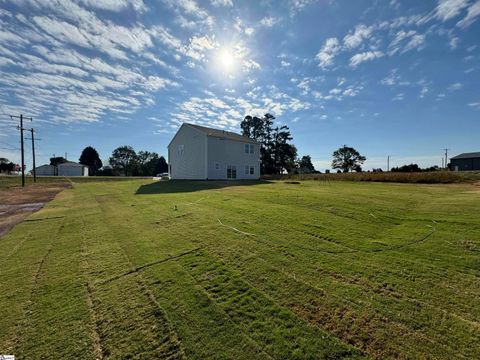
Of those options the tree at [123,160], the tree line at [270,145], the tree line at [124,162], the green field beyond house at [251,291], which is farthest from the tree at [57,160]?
the green field beyond house at [251,291]

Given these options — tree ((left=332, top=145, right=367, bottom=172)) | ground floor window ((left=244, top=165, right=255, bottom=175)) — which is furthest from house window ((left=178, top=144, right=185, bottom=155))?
tree ((left=332, top=145, right=367, bottom=172))

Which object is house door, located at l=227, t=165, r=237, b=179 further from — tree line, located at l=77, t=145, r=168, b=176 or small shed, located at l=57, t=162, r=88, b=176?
small shed, located at l=57, t=162, r=88, b=176

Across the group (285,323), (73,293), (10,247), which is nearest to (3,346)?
(73,293)

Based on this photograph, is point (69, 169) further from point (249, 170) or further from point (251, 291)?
point (251, 291)

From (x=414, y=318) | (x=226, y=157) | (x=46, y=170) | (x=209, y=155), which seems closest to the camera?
(x=414, y=318)

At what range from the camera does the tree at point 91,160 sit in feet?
290

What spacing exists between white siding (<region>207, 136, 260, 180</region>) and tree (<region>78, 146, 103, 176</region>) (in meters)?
81.9

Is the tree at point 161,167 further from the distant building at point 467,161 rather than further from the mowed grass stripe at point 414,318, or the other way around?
the mowed grass stripe at point 414,318

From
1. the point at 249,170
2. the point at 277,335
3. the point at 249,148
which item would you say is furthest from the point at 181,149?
the point at 277,335

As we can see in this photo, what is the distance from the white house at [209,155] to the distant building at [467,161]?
1843 inches

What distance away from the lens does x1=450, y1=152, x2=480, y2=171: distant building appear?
48.7m

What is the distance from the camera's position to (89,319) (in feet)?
10.1

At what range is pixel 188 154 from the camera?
29.7 m

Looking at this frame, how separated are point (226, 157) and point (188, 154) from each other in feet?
16.5
